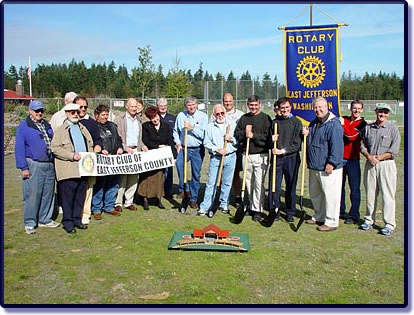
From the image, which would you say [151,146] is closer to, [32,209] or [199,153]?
[199,153]

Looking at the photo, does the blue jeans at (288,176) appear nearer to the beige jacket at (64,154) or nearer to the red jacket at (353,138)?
the red jacket at (353,138)

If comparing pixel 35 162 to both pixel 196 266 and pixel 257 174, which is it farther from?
pixel 257 174

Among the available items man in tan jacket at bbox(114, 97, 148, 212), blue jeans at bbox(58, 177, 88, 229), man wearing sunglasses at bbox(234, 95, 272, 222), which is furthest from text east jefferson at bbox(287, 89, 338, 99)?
blue jeans at bbox(58, 177, 88, 229)

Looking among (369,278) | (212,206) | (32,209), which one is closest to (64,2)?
(32,209)

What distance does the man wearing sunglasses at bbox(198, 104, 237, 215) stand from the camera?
23.9 feet

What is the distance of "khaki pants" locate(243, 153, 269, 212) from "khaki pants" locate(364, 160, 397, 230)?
1.56 metres

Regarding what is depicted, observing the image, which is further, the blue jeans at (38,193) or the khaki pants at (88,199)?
the khaki pants at (88,199)

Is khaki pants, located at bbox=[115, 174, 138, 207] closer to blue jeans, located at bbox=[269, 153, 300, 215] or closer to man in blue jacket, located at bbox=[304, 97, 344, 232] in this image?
blue jeans, located at bbox=[269, 153, 300, 215]

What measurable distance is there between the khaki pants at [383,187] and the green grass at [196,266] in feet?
0.91

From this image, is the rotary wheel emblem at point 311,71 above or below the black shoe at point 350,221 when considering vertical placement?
above

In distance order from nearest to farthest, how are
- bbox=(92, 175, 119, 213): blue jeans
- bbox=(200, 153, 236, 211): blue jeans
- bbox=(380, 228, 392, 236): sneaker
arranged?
bbox=(380, 228, 392, 236): sneaker → bbox=(92, 175, 119, 213): blue jeans → bbox=(200, 153, 236, 211): blue jeans

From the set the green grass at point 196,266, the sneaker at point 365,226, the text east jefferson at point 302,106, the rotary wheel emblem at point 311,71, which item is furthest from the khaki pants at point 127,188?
the sneaker at point 365,226

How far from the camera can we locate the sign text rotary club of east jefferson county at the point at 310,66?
25.8 ft

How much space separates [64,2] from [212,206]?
3.91 m
